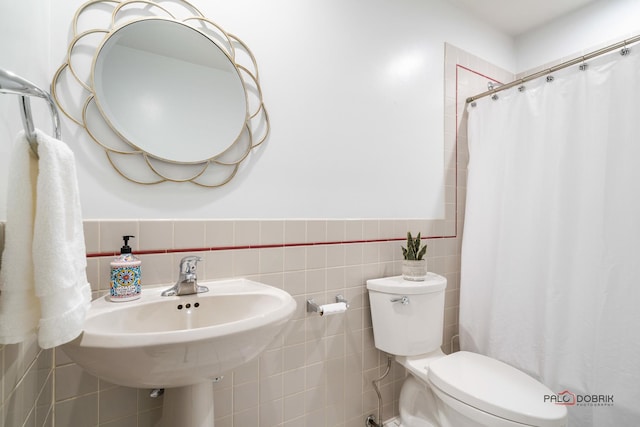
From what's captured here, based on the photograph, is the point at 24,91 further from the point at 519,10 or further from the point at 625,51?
the point at 519,10

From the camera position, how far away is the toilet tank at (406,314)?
133 cm

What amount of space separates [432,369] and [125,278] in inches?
46.1

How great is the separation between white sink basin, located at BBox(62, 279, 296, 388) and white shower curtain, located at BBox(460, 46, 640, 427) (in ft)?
4.26

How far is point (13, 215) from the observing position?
487mm

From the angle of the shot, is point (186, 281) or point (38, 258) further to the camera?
point (186, 281)

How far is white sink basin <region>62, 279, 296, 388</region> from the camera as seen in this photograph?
1.96ft

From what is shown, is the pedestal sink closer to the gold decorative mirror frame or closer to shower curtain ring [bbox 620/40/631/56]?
the gold decorative mirror frame

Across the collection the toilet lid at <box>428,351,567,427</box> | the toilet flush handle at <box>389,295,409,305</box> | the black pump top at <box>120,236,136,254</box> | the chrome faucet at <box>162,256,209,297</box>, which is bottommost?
the toilet lid at <box>428,351,567,427</box>

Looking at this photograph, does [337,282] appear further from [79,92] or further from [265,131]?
[79,92]

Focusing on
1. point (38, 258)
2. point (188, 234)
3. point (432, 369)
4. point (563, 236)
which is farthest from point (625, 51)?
point (38, 258)

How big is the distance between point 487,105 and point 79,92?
1889 millimetres

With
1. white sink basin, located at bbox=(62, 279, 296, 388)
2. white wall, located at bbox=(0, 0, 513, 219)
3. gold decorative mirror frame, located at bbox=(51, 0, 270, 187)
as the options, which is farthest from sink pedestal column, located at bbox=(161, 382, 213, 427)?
gold decorative mirror frame, located at bbox=(51, 0, 270, 187)

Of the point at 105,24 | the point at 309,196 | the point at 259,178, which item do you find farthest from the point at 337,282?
the point at 105,24

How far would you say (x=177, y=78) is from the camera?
1.04m
